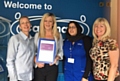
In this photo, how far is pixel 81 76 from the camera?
9.25 feet

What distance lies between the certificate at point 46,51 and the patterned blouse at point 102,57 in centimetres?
56

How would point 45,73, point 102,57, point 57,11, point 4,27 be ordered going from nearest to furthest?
point 102,57, point 45,73, point 4,27, point 57,11

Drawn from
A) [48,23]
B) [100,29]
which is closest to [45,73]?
[48,23]

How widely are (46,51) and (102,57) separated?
0.76 meters

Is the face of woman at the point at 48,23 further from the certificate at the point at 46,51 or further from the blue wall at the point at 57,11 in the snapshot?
the blue wall at the point at 57,11

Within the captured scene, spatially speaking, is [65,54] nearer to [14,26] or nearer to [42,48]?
[42,48]

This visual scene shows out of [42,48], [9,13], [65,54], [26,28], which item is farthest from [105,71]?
[9,13]

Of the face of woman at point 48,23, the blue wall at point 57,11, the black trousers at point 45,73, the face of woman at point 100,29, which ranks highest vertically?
the blue wall at point 57,11

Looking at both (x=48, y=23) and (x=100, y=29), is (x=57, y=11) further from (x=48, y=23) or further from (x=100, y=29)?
(x=100, y=29)

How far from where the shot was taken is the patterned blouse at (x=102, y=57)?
2.50m

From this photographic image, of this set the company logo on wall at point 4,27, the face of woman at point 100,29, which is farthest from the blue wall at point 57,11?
the face of woman at point 100,29

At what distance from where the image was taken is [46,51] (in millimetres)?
2826

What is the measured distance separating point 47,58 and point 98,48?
0.70m

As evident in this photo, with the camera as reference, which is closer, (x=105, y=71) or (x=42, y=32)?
(x=105, y=71)
